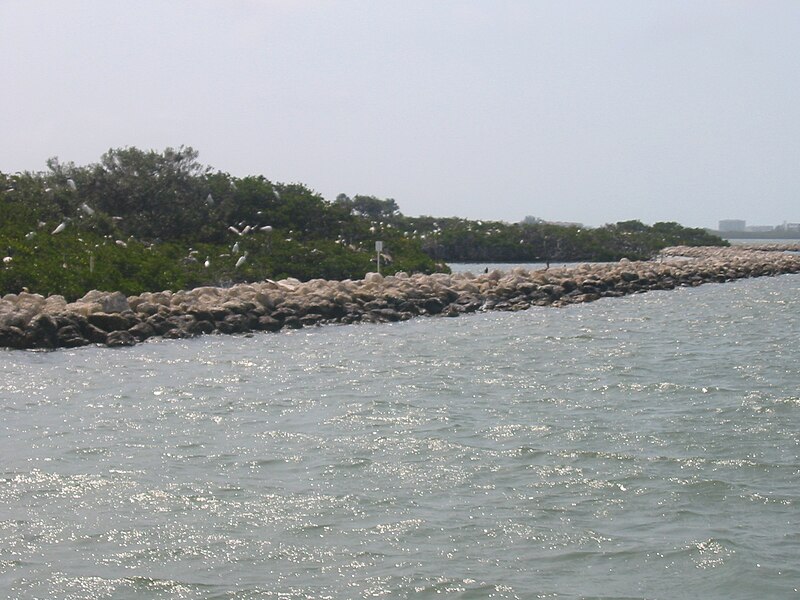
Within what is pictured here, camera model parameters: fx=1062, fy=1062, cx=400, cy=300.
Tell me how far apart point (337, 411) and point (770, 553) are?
21.6 feet

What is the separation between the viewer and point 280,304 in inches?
990

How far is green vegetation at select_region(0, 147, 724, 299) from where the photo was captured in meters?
27.2

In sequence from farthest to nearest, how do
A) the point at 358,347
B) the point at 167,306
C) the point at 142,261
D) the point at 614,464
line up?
the point at 142,261 → the point at 167,306 → the point at 358,347 → the point at 614,464

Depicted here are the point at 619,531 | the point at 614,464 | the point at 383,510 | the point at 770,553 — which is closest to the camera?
the point at 770,553

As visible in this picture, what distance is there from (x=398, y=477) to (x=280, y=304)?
15780 mm

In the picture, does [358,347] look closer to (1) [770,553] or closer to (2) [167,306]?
(2) [167,306]

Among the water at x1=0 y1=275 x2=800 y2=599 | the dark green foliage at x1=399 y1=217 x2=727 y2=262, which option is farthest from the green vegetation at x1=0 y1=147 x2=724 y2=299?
the dark green foliage at x1=399 y1=217 x2=727 y2=262

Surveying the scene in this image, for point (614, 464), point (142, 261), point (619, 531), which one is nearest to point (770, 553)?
point (619, 531)

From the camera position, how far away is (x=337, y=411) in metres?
13.2

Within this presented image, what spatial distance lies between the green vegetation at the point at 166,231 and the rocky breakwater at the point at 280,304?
269 cm

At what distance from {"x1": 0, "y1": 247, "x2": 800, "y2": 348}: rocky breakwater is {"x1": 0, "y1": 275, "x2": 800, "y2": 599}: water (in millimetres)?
2099

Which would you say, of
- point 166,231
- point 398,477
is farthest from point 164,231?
point 398,477

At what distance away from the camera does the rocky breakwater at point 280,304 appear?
20.3 m

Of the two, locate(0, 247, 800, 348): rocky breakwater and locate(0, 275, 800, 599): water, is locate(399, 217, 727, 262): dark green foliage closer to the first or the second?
locate(0, 247, 800, 348): rocky breakwater
